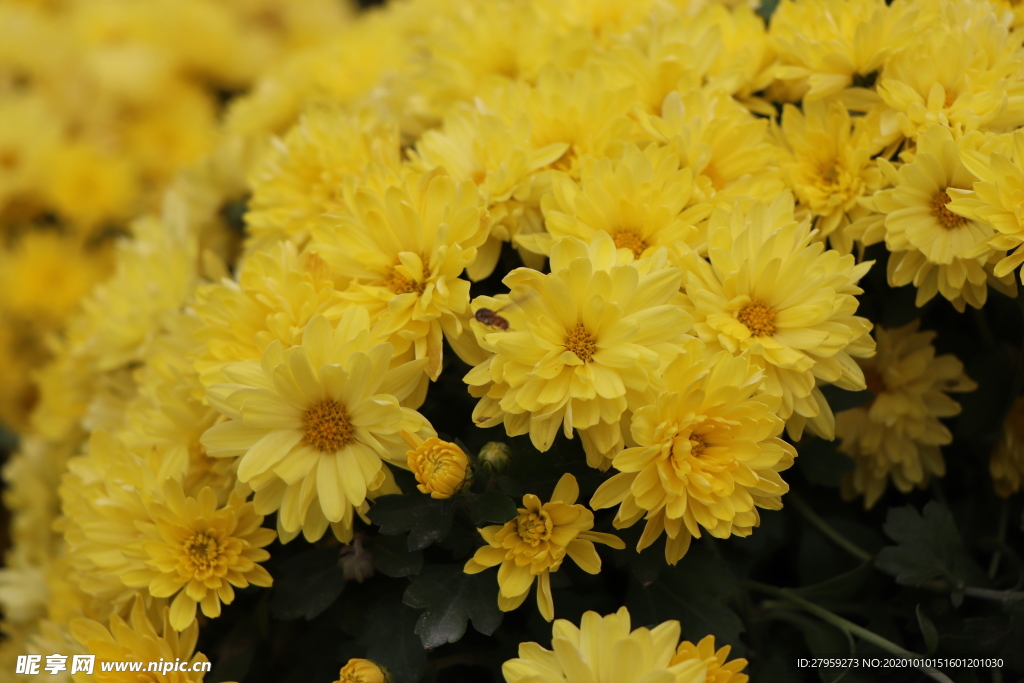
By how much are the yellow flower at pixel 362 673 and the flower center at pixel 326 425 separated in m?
0.24

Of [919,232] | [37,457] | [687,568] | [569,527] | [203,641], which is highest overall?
[919,232]

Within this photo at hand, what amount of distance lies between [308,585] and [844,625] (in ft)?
2.20

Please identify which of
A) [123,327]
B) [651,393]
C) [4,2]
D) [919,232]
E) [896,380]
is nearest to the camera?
[651,393]

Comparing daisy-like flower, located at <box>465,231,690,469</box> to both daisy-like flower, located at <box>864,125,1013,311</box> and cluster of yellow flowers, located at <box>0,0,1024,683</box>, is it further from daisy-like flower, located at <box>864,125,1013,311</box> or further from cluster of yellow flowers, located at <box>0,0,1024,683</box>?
daisy-like flower, located at <box>864,125,1013,311</box>

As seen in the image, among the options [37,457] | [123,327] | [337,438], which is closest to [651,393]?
[337,438]

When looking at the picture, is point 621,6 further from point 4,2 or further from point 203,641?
point 4,2

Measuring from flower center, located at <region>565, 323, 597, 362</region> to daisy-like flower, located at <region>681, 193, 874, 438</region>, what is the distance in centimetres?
14

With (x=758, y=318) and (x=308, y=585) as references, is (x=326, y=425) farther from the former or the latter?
(x=758, y=318)

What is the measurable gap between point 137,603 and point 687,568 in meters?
0.69

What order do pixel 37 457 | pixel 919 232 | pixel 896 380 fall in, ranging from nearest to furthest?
pixel 919 232 < pixel 896 380 < pixel 37 457

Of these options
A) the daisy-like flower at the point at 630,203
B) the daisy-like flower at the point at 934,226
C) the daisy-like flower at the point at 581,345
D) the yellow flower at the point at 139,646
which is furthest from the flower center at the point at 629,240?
the yellow flower at the point at 139,646

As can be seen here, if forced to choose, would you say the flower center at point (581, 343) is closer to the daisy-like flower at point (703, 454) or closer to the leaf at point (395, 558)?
the daisy-like flower at point (703, 454)

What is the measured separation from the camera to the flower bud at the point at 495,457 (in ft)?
2.77

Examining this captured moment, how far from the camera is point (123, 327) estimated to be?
51.9 inches
